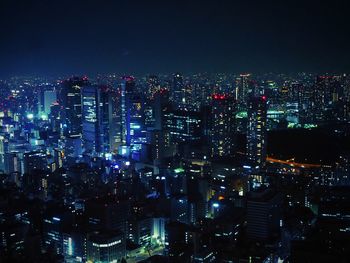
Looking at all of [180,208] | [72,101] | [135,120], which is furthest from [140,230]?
[72,101]

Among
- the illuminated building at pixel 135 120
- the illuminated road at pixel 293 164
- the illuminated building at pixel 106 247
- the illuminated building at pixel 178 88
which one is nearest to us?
the illuminated building at pixel 106 247

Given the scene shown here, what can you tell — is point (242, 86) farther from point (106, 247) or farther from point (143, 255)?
point (106, 247)

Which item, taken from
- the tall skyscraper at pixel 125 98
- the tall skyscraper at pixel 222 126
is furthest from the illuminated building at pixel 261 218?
the tall skyscraper at pixel 125 98

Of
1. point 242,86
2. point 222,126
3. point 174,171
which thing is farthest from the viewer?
point 242,86

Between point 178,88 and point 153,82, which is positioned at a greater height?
point 153,82

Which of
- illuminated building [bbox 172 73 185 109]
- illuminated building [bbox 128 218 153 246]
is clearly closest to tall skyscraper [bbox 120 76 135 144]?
illuminated building [bbox 172 73 185 109]

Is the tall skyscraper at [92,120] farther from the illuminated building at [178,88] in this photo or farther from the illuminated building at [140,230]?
the illuminated building at [140,230]
